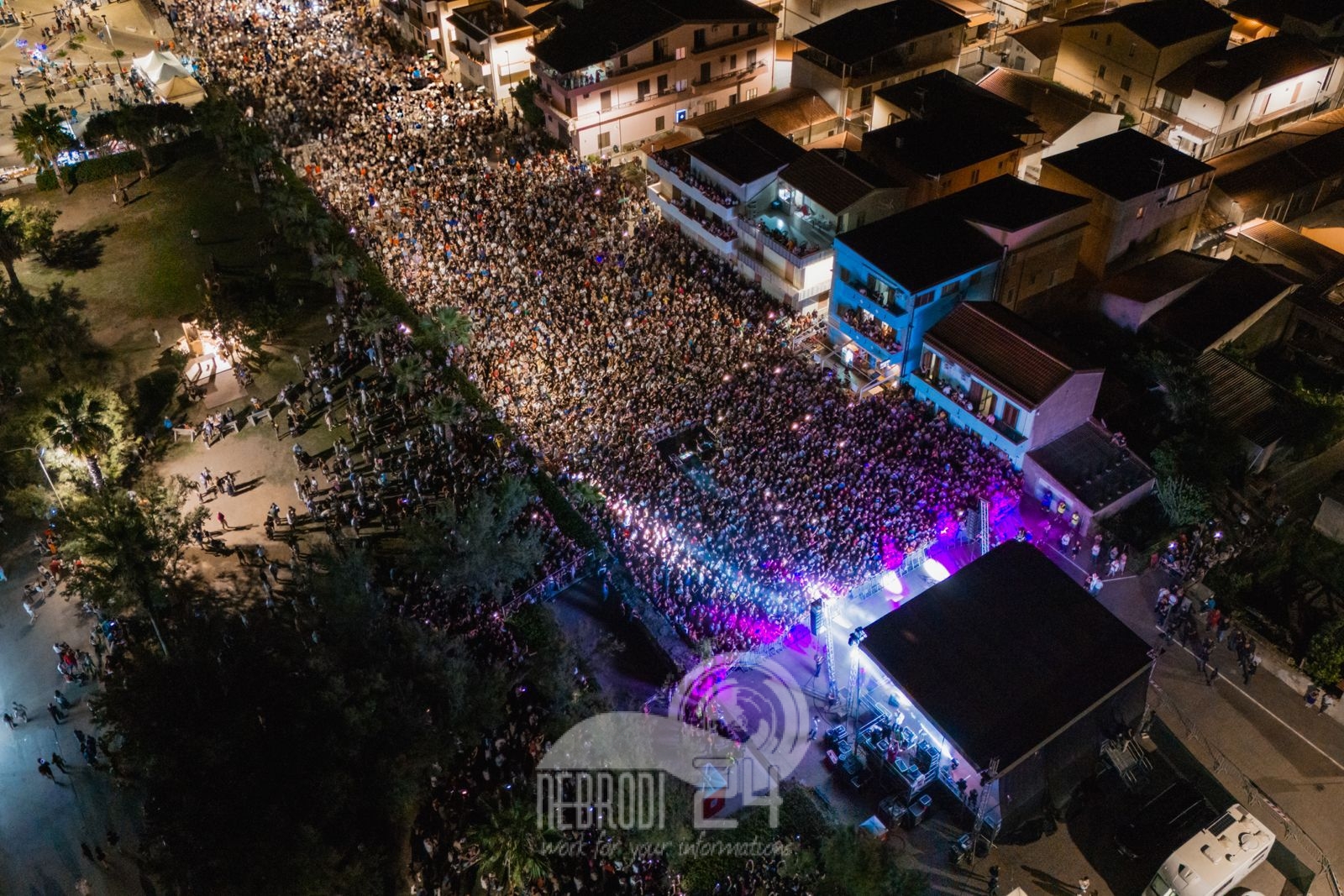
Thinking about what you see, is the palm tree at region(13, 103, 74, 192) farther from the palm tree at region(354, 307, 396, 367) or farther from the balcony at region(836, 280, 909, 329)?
the balcony at region(836, 280, 909, 329)

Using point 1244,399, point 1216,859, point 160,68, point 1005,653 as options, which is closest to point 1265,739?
point 1216,859

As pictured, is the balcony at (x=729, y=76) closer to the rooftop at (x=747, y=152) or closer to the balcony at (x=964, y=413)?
the rooftop at (x=747, y=152)

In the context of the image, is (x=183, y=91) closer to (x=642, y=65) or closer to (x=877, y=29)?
(x=642, y=65)

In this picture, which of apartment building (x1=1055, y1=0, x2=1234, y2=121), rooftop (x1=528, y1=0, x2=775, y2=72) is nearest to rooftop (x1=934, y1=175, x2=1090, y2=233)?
apartment building (x1=1055, y1=0, x2=1234, y2=121)

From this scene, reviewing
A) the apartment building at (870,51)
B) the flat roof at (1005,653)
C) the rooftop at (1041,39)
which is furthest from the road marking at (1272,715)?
the rooftop at (1041,39)

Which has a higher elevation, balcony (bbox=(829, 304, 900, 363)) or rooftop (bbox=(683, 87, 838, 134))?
rooftop (bbox=(683, 87, 838, 134))

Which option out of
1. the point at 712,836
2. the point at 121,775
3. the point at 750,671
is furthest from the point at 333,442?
the point at 712,836
